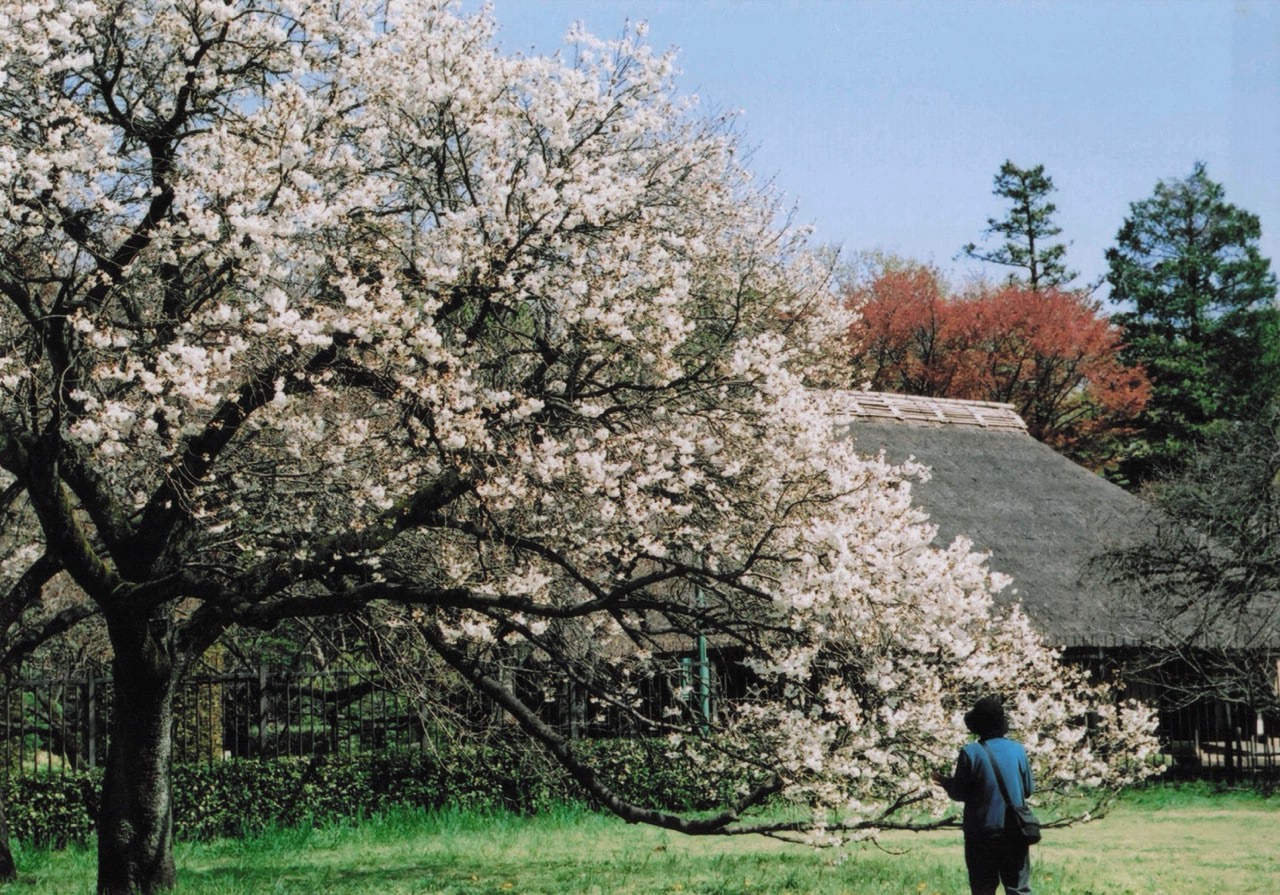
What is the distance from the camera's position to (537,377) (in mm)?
9578

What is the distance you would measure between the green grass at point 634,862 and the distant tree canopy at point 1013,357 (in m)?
26.7

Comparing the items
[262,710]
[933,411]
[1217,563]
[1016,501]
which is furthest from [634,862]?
[933,411]

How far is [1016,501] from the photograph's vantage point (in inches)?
1005

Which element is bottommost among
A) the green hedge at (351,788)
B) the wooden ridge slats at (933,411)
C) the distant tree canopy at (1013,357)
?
the green hedge at (351,788)

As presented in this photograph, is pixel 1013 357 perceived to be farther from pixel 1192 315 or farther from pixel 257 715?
pixel 257 715

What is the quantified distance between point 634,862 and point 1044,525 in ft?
48.1

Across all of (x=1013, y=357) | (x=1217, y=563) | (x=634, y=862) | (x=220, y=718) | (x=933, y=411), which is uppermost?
(x=1013, y=357)

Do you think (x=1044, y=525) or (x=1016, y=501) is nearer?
(x=1044, y=525)

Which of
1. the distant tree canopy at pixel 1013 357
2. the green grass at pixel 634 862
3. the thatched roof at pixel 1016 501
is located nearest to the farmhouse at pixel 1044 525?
the thatched roof at pixel 1016 501

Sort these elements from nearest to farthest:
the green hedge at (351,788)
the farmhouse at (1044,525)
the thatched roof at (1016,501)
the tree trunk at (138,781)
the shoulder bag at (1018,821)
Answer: the shoulder bag at (1018,821), the tree trunk at (138,781), the green hedge at (351,788), the farmhouse at (1044,525), the thatched roof at (1016,501)

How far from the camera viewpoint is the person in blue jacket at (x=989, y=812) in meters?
7.32

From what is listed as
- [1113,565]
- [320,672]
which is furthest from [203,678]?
[1113,565]

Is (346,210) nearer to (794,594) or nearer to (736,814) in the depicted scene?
(794,594)

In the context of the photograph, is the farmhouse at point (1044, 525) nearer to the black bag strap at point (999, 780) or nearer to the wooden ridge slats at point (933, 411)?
the wooden ridge slats at point (933, 411)
